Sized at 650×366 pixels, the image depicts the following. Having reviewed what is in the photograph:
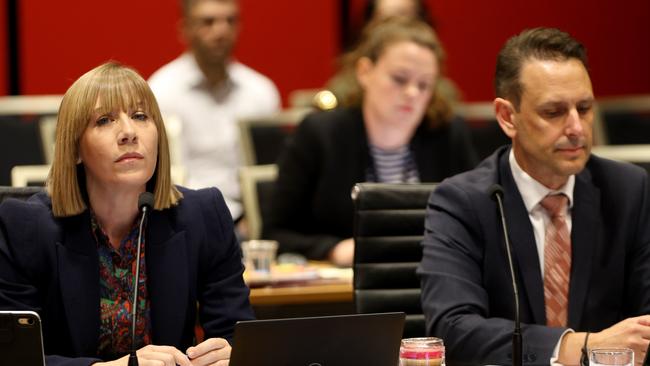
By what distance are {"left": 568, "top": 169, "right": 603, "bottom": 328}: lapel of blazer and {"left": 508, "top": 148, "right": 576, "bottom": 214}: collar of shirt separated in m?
0.02

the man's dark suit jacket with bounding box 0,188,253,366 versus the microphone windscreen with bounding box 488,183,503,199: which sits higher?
the microphone windscreen with bounding box 488,183,503,199

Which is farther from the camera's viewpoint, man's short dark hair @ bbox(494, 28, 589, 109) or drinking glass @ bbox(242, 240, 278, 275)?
drinking glass @ bbox(242, 240, 278, 275)

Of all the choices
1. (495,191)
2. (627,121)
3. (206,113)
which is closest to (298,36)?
(206,113)

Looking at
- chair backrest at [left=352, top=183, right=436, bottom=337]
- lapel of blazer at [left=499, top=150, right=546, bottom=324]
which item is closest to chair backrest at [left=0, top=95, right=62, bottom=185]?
chair backrest at [left=352, top=183, right=436, bottom=337]

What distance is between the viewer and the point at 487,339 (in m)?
2.95

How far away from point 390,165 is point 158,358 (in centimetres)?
263

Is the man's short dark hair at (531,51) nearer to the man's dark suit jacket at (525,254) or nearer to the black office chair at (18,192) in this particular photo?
the man's dark suit jacket at (525,254)

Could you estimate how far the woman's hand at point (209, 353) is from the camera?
269cm

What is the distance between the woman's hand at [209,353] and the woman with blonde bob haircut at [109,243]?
79mm

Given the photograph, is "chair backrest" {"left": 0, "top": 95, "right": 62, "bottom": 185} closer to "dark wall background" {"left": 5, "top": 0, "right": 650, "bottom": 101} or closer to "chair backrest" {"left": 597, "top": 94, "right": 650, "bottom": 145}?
"dark wall background" {"left": 5, "top": 0, "right": 650, "bottom": 101}

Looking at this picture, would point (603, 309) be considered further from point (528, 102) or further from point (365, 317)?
point (365, 317)

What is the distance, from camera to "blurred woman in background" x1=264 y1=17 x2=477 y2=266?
197 inches

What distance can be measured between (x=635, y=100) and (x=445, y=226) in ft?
11.9

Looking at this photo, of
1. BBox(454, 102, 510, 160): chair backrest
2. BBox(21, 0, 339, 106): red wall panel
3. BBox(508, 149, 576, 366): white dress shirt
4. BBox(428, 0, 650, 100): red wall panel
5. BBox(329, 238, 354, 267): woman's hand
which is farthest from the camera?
BBox(428, 0, 650, 100): red wall panel
